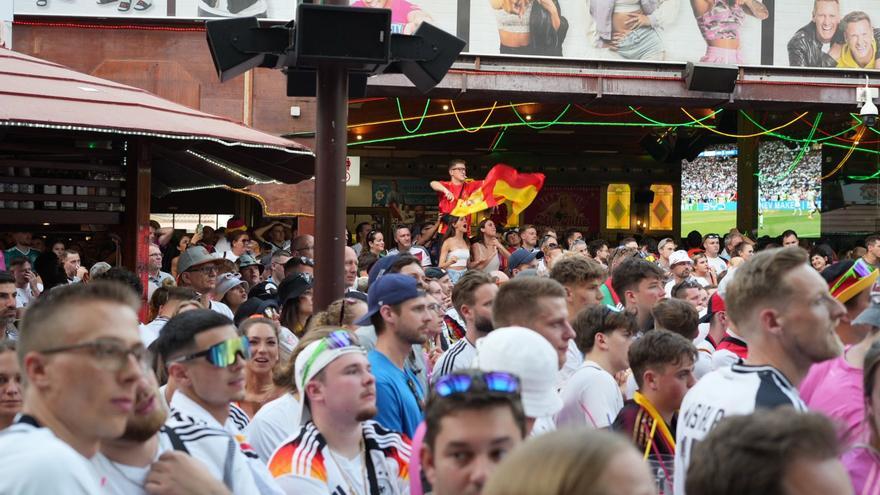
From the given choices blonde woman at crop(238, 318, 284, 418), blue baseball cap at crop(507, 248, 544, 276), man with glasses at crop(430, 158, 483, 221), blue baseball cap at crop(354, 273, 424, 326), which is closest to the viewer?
blue baseball cap at crop(354, 273, 424, 326)

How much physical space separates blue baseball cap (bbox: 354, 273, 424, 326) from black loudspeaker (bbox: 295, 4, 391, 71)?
4.10ft

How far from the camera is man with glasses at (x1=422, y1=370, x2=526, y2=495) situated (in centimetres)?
290

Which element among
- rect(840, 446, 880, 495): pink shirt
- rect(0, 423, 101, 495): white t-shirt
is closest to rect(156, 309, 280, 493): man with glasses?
rect(0, 423, 101, 495): white t-shirt

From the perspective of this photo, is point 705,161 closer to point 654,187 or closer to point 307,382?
point 654,187

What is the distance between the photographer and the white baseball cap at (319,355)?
13.9 ft

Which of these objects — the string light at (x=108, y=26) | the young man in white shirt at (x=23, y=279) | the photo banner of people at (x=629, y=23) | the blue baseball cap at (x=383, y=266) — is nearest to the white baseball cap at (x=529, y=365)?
the blue baseball cap at (x=383, y=266)

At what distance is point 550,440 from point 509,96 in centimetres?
1439

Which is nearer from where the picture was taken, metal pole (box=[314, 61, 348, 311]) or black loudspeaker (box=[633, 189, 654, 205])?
metal pole (box=[314, 61, 348, 311])

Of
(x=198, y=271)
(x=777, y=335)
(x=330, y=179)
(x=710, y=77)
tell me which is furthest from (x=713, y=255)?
(x=777, y=335)

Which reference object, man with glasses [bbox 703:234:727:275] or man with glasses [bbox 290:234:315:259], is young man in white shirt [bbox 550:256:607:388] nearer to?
man with glasses [bbox 290:234:315:259]

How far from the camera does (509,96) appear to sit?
16.2 meters

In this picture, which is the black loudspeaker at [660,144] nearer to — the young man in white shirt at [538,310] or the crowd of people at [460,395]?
the crowd of people at [460,395]

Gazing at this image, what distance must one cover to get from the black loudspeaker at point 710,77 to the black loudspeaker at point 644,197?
42.1 ft

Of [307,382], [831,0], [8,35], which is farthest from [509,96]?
[307,382]
